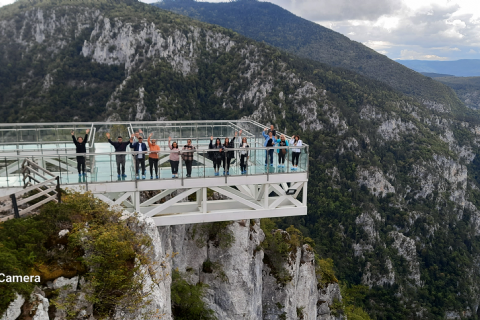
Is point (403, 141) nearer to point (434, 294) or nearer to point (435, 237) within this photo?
point (435, 237)

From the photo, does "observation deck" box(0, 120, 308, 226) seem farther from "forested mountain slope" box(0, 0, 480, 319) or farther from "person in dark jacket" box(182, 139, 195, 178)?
"forested mountain slope" box(0, 0, 480, 319)

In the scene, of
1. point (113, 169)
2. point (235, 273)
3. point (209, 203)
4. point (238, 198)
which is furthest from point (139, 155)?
point (235, 273)

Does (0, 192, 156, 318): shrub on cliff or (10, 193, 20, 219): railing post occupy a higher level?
(10, 193, 20, 219): railing post

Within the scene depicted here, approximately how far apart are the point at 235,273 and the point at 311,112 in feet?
333

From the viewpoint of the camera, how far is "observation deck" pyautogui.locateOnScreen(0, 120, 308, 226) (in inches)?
435

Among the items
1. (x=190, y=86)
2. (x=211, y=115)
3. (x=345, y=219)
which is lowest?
(x=345, y=219)

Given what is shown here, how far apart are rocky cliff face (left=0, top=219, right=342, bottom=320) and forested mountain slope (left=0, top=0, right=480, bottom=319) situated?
57947 mm

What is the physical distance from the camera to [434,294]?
84.0 metres

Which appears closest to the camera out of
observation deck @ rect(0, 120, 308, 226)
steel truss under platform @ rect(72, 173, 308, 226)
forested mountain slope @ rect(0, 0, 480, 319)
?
observation deck @ rect(0, 120, 308, 226)

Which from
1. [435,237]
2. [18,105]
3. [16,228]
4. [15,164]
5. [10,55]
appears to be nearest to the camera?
[16,228]

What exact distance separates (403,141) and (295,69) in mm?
47982

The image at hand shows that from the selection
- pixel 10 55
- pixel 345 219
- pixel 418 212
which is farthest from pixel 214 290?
pixel 10 55

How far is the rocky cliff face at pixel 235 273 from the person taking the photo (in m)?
9.44

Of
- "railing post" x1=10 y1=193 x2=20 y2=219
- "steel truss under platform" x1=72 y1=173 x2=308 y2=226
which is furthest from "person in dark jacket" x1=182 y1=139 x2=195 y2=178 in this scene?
"railing post" x1=10 y1=193 x2=20 y2=219
